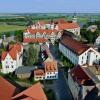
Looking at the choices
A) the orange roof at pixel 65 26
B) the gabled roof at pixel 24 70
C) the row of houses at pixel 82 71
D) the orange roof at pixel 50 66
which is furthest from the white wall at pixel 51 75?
the orange roof at pixel 65 26

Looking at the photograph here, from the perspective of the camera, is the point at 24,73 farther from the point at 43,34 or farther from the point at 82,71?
the point at 43,34

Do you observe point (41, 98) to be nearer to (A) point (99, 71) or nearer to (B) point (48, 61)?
(A) point (99, 71)

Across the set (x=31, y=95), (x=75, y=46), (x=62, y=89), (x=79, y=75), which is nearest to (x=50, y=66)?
(x=62, y=89)

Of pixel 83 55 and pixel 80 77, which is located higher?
pixel 80 77

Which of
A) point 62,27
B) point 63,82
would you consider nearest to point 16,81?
point 63,82

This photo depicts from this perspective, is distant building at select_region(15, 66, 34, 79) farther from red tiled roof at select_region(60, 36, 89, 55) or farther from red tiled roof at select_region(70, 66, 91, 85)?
red tiled roof at select_region(60, 36, 89, 55)

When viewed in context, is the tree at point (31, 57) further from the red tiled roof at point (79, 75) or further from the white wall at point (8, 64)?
the red tiled roof at point (79, 75)

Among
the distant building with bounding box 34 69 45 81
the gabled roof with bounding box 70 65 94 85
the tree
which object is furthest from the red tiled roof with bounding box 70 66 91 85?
the tree
